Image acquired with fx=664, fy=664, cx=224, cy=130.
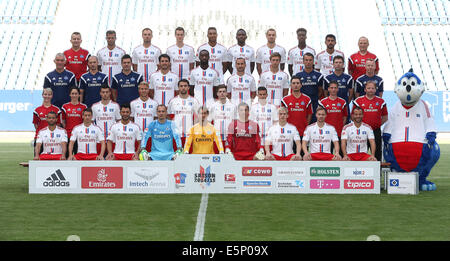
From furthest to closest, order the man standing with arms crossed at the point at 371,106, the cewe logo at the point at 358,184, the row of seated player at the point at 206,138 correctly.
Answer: the man standing with arms crossed at the point at 371,106
the row of seated player at the point at 206,138
the cewe logo at the point at 358,184

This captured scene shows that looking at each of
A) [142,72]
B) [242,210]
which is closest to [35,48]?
[142,72]

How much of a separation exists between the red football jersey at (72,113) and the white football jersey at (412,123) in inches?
201

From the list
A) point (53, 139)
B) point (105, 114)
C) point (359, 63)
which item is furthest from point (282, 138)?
point (53, 139)

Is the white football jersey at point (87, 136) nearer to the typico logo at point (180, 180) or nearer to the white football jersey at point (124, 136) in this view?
the white football jersey at point (124, 136)

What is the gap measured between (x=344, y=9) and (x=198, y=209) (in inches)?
1274

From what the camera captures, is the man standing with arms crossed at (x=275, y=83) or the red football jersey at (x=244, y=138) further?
the man standing with arms crossed at (x=275, y=83)

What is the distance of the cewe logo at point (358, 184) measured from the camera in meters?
9.44

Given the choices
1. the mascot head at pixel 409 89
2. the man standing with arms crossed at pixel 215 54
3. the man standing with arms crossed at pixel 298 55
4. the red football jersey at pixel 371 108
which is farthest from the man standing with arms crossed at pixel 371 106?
the man standing with arms crossed at pixel 215 54

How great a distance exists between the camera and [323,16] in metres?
38.8

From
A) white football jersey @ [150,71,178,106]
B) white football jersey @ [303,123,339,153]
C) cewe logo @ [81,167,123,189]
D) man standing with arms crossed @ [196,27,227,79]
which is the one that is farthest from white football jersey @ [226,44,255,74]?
cewe logo @ [81,167,123,189]

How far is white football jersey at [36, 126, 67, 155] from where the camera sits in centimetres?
1070

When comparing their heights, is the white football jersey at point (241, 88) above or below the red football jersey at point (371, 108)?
above
